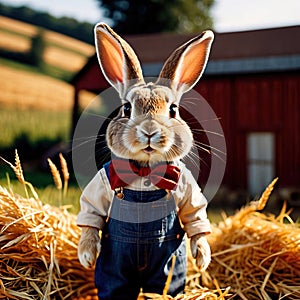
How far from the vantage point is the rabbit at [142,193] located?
1.42m

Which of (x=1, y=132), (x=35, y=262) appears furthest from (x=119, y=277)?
(x=1, y=132)

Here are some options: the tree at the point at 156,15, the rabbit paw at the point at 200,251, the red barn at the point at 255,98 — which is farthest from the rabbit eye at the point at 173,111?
the tree at the point at 156,15

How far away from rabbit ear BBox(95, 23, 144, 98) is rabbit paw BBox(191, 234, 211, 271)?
512 millimetres

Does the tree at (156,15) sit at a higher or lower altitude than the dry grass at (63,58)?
higher

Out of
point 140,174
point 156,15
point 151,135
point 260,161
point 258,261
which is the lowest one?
point 260,161

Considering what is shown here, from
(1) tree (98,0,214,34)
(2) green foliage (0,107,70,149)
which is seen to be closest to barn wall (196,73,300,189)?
(2) green foliage (0,107,70,149)

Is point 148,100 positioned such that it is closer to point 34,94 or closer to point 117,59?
point 117,59

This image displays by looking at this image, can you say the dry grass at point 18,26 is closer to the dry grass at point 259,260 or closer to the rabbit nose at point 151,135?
the dry grass at point 259,260

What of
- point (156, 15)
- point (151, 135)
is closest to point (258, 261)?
point (151, 135)

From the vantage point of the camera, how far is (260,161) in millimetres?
4734

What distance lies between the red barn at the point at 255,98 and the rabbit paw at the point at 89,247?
3155 mm

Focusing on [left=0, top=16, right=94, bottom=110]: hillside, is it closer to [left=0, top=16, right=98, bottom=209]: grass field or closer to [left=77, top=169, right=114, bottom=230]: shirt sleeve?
[left=0, top=16, right=98, bottom=209]: grass field

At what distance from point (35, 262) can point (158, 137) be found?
0.69 meters

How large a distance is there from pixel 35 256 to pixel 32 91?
5.44 m
